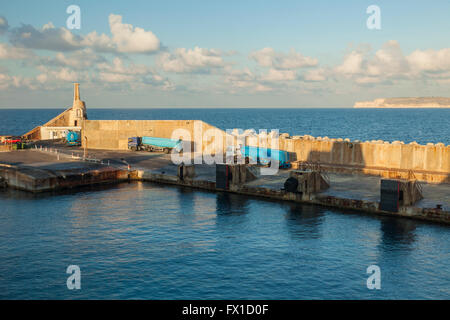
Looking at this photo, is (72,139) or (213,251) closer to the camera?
(213,251)

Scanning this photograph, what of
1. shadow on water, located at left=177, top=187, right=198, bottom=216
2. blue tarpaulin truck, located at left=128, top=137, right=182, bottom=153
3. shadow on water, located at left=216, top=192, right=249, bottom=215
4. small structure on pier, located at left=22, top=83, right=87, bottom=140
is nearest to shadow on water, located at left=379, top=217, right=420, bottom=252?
shadow on water, located at left=216, top=192, right=249, bottom=215

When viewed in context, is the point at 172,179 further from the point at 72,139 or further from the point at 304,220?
the point at 72,139

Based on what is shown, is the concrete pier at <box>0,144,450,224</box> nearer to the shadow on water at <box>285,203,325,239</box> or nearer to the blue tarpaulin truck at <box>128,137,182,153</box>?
the shadow on water at <box>285,203,325,239</box>

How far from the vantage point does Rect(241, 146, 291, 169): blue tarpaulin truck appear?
6538 centimetres

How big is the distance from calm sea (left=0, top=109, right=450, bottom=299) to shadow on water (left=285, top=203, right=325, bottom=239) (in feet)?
0.32

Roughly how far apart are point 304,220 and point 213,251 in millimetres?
12838

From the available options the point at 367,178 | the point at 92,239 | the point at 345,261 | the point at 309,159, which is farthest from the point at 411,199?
the point at 92,239

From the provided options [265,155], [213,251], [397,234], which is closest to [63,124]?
[265,155]

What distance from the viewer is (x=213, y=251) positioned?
3391 cm

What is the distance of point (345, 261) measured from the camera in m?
31.7

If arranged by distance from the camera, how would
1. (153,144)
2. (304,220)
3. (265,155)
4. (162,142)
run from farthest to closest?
(153,144)
(162,142)
(265,155)
(304,220)

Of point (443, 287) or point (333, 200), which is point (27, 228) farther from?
point (443, 287)

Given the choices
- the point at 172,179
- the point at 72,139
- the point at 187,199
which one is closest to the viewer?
the point at 187,199

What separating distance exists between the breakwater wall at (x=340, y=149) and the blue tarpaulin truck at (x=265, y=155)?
290 centimetres
